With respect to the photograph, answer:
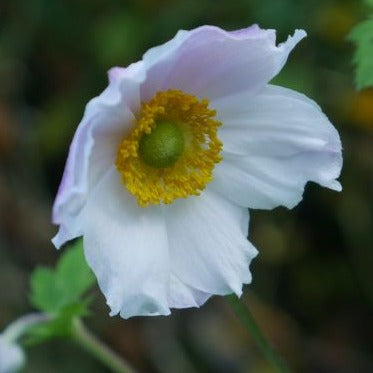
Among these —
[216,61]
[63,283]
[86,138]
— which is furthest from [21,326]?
[216,61]

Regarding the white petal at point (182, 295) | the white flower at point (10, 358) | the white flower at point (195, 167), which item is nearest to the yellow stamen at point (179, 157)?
the white flower at point (195, 167)

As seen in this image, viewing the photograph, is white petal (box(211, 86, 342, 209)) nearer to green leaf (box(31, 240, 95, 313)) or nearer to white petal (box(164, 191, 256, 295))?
white petal (box(164, 191, 256, 295))

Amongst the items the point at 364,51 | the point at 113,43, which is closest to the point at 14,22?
the point at 113,43

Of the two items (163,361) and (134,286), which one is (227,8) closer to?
(163,361)

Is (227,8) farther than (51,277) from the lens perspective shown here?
Yes

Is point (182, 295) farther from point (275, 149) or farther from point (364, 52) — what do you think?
point (364, 52)

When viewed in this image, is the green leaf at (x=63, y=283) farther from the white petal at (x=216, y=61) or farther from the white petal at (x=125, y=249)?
the white petal at (x=216, y=61)
